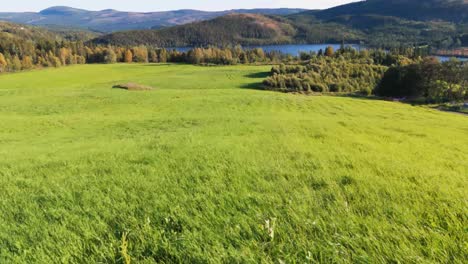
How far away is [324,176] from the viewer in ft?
19.7

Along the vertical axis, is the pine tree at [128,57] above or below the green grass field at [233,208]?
below

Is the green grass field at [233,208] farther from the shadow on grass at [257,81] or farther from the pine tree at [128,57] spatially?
the pine tree at [128,57]

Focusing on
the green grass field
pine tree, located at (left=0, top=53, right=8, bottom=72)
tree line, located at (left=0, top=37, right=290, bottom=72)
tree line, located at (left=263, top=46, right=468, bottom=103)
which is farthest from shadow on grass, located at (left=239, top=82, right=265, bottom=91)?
pine tree, located at (left=0, top=53, right=8, bottom=72)

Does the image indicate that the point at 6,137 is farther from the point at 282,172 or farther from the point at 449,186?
the point at 449,186

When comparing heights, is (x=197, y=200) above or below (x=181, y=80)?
above

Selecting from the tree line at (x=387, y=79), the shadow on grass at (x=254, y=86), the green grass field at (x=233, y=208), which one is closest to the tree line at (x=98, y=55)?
the tree line at (x=387, y=79)

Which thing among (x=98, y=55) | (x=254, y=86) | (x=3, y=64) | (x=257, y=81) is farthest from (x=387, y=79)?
(x=3, y=64)

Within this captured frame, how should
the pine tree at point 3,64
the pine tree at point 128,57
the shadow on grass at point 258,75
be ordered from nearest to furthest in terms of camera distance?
the shadow on grass at point 258,75
the pine tree at point 3,64
the pine tree at point 128,57

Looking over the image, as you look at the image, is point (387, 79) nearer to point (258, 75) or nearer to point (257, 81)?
point (257, 81)

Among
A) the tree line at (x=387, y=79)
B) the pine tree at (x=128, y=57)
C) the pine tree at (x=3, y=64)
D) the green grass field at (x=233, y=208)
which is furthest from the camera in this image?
the pine tree at (x=128, y=57)

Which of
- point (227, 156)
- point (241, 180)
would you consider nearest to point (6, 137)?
point (227, 156)

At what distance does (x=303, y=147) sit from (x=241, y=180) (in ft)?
13.9

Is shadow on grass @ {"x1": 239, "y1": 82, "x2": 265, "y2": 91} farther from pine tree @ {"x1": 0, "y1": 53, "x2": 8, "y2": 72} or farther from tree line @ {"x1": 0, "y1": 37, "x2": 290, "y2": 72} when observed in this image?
pine tree @ {"x1": 0, "y1": 53, "x2": 8, "y2": 72}

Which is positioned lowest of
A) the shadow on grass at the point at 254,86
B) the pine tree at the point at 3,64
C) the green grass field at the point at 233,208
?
the shadow on grass at the point at 254,86
